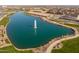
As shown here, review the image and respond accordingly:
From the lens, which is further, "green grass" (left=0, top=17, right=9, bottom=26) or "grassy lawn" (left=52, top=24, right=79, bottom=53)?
"green grass" (left=0, top=17, right=9, bottom=26)

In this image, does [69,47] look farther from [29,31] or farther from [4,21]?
[4,21]

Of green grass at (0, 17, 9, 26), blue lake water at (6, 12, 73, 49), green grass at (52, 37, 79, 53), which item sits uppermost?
green grass at (0, 17, 9, 26)

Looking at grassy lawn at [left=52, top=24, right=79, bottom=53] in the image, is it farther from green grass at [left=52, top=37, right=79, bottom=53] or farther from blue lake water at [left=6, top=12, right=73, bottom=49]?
blue lake water at [left=6, top=12, right=73, bottom=49]

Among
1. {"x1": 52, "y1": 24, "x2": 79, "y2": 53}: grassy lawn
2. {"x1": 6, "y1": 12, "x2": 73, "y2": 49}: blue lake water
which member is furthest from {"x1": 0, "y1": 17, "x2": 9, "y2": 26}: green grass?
{"x1": 52, "y1": 24, "x2": 79, "y2": 53}: grassy lawn

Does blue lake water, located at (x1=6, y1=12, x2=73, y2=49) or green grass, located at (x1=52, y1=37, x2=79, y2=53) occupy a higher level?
blue lake water, located at (x1=6, y1=12, x2=73, y2=49)

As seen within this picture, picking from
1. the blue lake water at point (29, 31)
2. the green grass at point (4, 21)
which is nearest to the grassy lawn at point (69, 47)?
the blue lake water at point (29, 31)

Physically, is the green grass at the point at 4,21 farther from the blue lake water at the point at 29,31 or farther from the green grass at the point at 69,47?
the green grass at the point at 69,47
